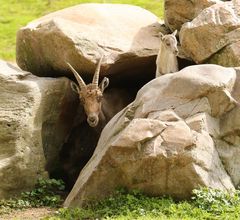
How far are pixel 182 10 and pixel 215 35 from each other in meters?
1.73

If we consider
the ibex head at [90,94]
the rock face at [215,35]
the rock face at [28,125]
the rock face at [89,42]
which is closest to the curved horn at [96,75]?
the ibex head at [90,94]

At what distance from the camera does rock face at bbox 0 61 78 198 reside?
14.1 metres

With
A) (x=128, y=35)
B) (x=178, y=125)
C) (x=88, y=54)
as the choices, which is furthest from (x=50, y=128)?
(x=178, y=125)

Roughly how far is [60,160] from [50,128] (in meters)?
1.01

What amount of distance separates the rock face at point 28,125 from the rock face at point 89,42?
806mm

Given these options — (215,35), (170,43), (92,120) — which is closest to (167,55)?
(170,43)

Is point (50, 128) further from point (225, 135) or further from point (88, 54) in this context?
point (225, 135)

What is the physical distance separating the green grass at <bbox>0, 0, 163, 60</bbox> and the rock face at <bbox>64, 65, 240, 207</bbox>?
15.9 meters

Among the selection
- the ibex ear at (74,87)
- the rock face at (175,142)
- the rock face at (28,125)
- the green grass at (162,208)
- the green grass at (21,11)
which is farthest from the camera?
the green grass at (21,11)

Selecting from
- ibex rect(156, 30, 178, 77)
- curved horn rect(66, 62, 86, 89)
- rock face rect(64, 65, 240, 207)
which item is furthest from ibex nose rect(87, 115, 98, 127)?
rock face rect(64, 65, 240, 207)

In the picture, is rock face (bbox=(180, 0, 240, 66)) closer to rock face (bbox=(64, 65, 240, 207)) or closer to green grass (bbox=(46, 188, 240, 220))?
rock face (bbox=(64, 65, 240, 207))

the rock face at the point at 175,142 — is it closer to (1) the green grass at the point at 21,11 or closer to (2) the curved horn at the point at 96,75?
(2) the curved horn at the point at 96,75

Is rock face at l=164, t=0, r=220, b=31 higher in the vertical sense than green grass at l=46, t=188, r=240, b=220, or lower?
higher

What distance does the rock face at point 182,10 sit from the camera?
639 inches
